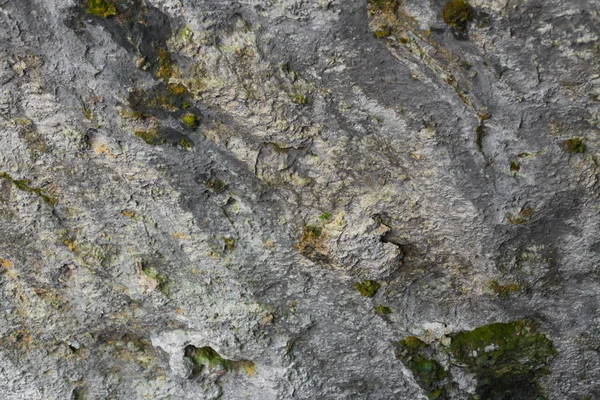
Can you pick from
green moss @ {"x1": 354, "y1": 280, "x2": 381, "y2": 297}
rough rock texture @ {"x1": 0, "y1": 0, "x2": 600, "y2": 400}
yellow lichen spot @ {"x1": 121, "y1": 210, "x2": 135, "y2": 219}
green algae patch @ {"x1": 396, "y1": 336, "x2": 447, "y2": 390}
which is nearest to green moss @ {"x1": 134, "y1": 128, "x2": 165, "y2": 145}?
rough rock texture @ {"x1": 0, "y1": 0, "x2": 600, "y2": 400}

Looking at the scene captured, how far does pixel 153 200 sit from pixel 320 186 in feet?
3.55

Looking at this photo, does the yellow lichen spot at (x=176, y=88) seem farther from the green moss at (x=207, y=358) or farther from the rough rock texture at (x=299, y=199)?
the green moss at (x=207, y=358)

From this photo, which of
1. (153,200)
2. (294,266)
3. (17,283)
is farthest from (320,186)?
(17,283)

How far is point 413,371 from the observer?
407 cm

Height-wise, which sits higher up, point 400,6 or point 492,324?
point 400,6

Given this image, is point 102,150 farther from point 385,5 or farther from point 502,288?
point 502,288

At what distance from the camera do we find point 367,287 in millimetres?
3836

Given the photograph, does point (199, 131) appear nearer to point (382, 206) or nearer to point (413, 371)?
point (382, 206)

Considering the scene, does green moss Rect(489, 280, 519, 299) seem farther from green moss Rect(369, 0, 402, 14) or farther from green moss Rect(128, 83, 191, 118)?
green moss Rect(128, 83, 191, 118)

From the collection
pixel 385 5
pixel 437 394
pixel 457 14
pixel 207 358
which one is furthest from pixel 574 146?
pixel 207 358

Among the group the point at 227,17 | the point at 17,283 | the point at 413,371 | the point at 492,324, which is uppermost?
the point at 227,17

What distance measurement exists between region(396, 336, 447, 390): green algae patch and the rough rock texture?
11 millimetres

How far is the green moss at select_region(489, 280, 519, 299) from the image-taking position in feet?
12.1

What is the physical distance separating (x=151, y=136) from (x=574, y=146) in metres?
2.41
